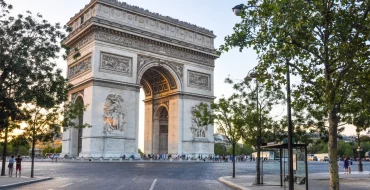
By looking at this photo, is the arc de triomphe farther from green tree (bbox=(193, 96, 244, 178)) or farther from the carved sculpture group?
green tree (bbox=(193, 96, 244, 178))

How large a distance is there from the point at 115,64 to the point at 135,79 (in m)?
3.09

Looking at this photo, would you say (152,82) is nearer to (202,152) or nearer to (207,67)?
(207,67)

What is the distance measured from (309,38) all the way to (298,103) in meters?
2.09

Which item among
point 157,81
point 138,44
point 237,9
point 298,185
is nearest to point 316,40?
point 237,9

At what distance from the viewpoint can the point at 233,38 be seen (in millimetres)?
11617

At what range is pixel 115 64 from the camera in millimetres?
43750

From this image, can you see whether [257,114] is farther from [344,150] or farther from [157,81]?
[344,150]

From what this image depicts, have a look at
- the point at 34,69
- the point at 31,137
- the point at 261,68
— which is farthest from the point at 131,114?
the point at 261,68

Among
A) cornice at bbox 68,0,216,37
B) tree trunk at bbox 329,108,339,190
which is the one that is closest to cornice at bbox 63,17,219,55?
cornice at bbox 68,0,216,37

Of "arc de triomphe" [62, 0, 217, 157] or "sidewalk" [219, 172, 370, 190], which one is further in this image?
"arc de triomphe" [62, 0, 217, 157]

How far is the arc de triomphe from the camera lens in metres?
42.1

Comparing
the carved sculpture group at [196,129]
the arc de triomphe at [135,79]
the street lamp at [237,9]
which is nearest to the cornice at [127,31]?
the arc de triomphe at [135,79]

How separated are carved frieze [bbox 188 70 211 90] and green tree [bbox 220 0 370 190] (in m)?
39.0

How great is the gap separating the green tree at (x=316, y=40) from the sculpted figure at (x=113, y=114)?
3186cm
